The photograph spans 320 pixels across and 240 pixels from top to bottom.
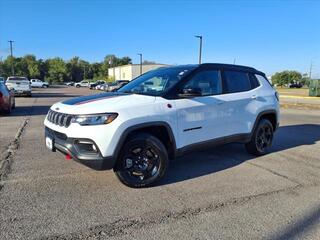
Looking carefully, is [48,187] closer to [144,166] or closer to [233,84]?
[144,166]

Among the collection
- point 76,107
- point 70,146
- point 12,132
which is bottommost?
point 12,132

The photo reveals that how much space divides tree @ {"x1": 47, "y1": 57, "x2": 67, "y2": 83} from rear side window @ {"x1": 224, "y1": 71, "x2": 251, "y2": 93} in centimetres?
10601

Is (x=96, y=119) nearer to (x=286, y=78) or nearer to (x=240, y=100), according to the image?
(x=240, y=100)

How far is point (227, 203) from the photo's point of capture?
4227 mm

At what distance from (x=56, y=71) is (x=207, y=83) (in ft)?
353

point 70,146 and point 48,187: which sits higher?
point 70,146

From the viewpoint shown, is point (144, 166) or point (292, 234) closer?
point (292, 234)

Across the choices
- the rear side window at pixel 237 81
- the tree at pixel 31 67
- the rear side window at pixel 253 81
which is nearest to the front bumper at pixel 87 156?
the rear side window at pixel 237 81

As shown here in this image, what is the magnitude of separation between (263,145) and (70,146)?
421 cm

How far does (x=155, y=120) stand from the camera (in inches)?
183

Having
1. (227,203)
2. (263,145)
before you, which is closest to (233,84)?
(263,145)

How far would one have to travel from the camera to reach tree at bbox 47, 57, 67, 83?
348 ft

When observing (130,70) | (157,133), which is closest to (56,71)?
(130,70)

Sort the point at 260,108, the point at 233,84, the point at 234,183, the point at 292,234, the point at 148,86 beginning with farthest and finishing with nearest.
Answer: the point at 260,108
the point at 233,84
the point at 148,86
the point at 234,183
the point at 292,234
